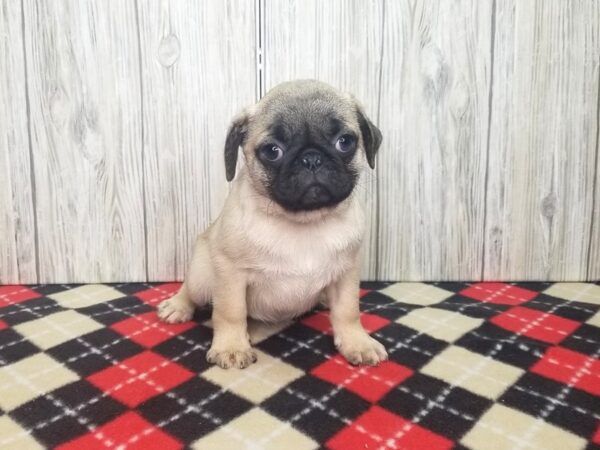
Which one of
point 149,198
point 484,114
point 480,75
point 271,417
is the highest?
point 480,75

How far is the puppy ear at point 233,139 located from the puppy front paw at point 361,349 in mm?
701

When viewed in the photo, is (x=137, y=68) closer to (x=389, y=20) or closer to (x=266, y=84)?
(x=266, y=84)

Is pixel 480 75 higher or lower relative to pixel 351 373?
higher

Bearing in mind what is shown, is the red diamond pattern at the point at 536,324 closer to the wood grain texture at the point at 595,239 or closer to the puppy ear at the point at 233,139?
the wood grain texture at the point at 595,239

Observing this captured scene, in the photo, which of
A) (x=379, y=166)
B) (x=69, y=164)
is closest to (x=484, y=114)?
(x=379, y=166)

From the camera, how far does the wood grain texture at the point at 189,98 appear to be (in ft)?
7.60

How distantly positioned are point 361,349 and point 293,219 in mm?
492

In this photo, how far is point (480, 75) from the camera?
237 centimetres

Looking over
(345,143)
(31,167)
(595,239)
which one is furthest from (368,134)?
(31,167)

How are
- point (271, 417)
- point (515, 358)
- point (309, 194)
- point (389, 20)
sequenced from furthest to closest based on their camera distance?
point (389, 20) → point (515, 358) → point (309, 194) → point (271, 417)

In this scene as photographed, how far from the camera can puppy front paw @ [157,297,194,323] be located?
2.11 meters

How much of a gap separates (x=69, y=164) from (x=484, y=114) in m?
1.91

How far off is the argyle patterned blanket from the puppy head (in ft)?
1.87

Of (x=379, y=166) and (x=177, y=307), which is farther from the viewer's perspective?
(x=379, y=166)
